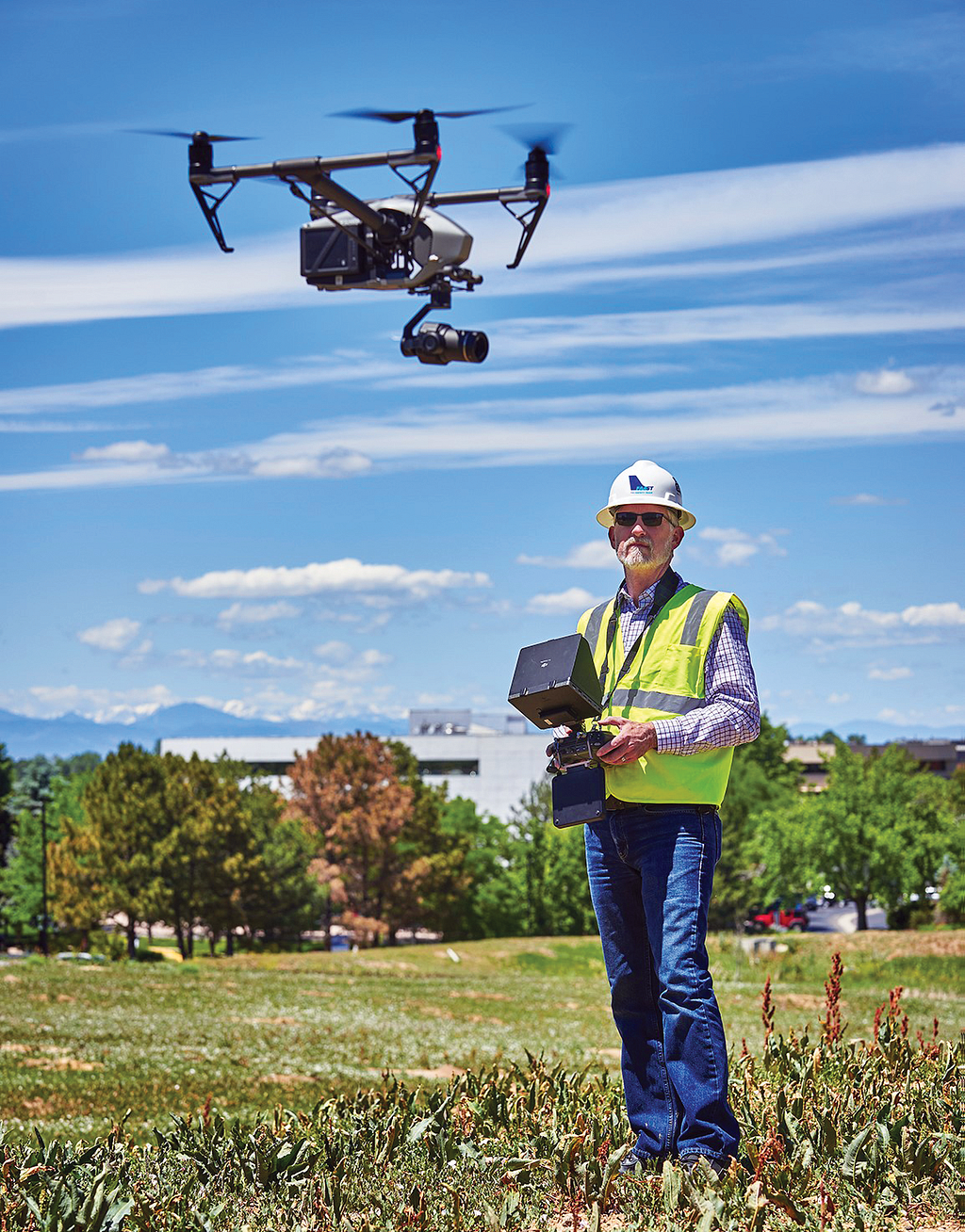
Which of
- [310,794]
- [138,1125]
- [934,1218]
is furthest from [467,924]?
[934,1218]

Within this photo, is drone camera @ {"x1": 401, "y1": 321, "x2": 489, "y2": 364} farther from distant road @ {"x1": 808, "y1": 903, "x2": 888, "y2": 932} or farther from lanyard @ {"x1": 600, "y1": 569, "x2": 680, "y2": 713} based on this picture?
distant road @ {"x1": 808, "y1": 903, "x2": 888, "y2": 932}

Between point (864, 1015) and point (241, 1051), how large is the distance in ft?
29.3

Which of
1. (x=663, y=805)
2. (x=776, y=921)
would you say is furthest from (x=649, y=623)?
(x=776, y=921)

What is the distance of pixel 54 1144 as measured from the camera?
527 centimetres

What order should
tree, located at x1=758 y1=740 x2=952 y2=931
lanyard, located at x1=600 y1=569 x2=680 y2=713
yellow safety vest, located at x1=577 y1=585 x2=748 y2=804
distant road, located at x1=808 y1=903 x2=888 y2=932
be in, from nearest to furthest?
yellow safety vest, located at x1=577 y1=585 x2=748 y2=804 < lanyard, located at x1=600 y1=569 x2=680 y2=713 < tree, located at x1=758 y1=740 x2=952 y2=931 < distant road, located at x1=808 y1=903 x2=888 y2=932

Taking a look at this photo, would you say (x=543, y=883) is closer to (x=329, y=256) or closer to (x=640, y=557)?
(x=329, y=256)

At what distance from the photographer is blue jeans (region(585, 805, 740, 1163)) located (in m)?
5.21


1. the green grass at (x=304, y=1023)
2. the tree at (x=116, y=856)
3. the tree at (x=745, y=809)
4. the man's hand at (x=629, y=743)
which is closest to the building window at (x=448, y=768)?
the tree at (x=745, y=809)

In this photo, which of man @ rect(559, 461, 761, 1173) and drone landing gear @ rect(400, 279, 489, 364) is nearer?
man @ rect(559, 461, 761, 1173)

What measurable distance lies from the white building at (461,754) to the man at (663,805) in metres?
96.8

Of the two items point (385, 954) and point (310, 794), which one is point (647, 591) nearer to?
point (385, 954)

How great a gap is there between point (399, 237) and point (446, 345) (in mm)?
848

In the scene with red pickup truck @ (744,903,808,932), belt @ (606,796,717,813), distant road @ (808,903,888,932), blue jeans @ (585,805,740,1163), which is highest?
belt @ (606,796,717,813)

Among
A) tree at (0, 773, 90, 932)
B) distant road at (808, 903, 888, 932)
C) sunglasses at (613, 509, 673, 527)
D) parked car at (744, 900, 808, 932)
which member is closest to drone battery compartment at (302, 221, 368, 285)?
sunglasses at (613, 509, 673, 527)
